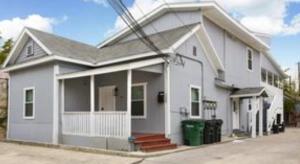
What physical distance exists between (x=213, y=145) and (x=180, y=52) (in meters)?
4.10

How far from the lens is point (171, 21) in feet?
60.6

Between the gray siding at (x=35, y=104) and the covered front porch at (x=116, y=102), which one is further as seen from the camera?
the gray siding at (x=35, y=104)

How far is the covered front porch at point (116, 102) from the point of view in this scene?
12281 millimetres

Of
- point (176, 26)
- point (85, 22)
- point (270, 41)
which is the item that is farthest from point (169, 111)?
point (270, 41)

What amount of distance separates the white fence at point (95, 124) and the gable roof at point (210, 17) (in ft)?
24.5

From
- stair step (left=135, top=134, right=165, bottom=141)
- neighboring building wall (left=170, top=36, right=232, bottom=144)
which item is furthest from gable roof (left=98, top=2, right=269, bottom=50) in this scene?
stair step (left=135, top=134, right=165, bottom=141)

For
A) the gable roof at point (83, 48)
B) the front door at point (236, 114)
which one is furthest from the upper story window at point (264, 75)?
the gable roof at point (83, 48)

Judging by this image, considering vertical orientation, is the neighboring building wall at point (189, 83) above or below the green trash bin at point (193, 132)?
above

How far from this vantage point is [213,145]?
561 inches

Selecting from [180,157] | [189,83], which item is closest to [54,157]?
[180,157]

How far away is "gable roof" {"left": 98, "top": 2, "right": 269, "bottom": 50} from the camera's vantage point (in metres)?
17.2

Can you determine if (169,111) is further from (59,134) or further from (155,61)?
(59,134)

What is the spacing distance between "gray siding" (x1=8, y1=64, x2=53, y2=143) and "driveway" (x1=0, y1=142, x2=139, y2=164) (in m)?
2.10

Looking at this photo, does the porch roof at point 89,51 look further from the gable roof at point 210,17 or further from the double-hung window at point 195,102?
the double-hung window at point 195,102
